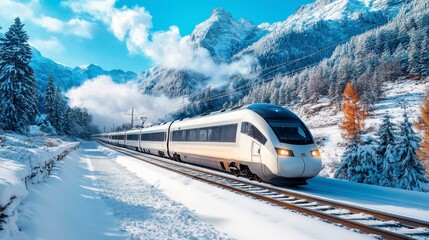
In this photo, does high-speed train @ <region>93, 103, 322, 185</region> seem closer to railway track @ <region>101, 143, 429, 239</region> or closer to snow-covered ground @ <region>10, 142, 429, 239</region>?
railway track @ <region>101, 143, 429, 239</region>

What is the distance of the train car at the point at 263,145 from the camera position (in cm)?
1014

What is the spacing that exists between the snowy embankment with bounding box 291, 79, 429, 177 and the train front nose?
43.1 meters

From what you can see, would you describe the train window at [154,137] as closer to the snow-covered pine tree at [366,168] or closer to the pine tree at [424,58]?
the snow-covered pine tree at [366,168]

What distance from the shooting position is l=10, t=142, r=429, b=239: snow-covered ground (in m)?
5.55

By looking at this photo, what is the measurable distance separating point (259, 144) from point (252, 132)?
2.65 feet

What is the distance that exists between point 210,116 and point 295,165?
7433 mm

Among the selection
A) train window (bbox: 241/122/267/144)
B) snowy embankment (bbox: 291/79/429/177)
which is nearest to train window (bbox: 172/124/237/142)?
train window (bbox: 241/122/267/144)

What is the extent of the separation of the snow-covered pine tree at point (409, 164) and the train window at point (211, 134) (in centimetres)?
1469

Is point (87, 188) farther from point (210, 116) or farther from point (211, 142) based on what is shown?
point (210, 116)

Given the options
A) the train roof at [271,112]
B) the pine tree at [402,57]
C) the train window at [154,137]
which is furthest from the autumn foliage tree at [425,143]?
the pine tree at [402,57]

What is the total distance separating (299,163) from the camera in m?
10.0

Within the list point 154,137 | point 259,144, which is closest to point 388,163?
point 259,144

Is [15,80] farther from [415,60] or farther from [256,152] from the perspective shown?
[415,60]

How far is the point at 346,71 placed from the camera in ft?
333
